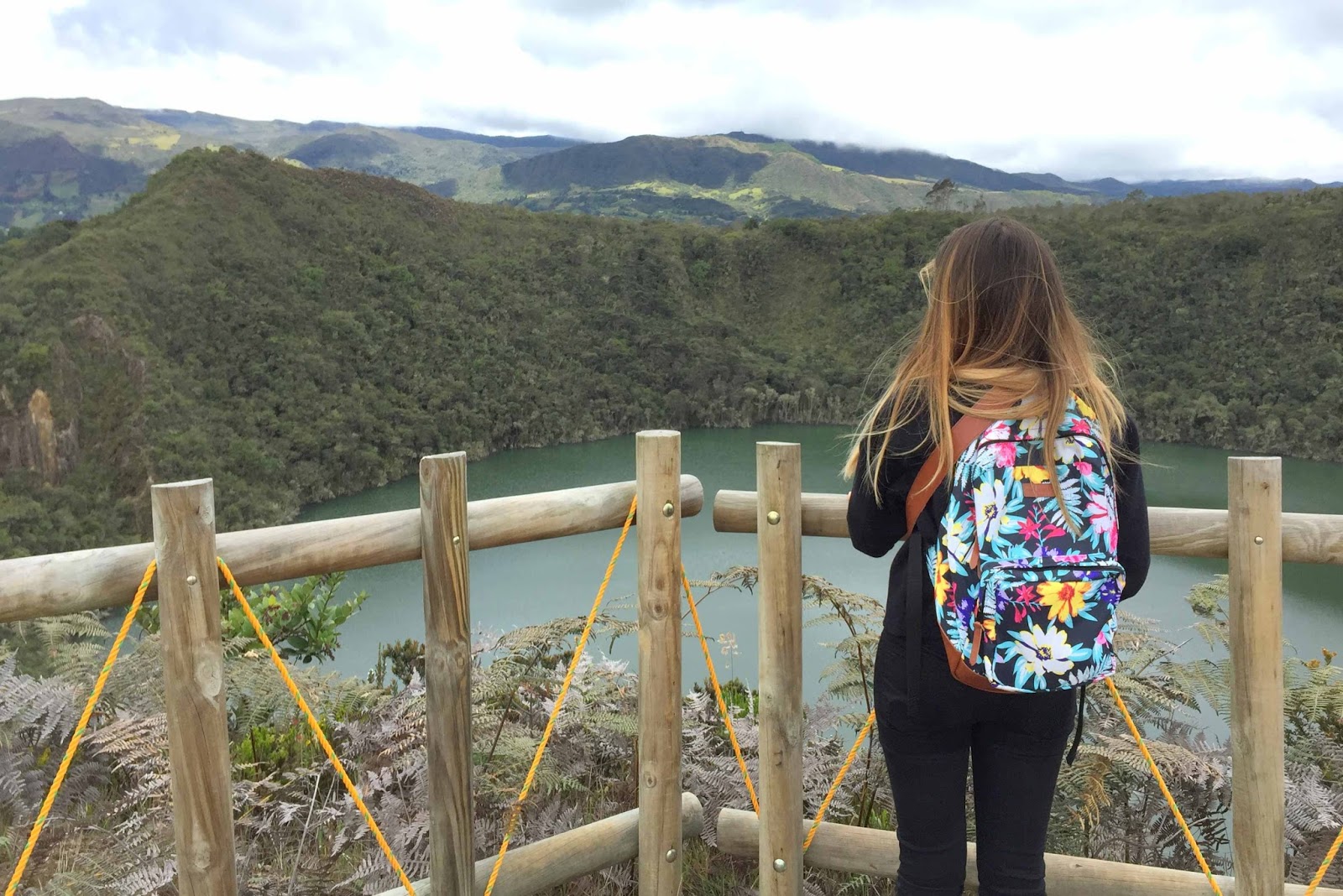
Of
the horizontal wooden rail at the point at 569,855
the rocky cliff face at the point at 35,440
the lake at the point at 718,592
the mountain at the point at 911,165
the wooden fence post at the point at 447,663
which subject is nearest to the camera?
the wooden fence post at the point at 447,663

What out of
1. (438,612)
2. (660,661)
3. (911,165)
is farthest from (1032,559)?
(911,165)

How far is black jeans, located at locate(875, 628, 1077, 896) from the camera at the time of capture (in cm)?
124

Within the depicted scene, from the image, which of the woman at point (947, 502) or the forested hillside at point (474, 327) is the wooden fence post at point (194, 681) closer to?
the woman at point (947, 502)

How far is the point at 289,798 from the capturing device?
7.25ft

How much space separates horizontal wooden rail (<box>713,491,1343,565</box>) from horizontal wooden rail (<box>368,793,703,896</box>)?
635mm

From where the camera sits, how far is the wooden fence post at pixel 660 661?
5.41 ft

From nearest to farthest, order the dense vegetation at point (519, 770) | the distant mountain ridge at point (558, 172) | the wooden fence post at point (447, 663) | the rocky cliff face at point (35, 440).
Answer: the wooden fence post at point (447, 663) < the dense vegetation at point (519, 770) < the rocky cliff face at point (35, 440) < the distant mountain ridge at point (558, 172)

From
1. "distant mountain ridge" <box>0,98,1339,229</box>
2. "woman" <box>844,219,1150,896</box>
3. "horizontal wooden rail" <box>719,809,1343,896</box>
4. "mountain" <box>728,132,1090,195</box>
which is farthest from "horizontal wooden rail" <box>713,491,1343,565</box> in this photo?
"mountain" <box>728,132,1090,195</box>

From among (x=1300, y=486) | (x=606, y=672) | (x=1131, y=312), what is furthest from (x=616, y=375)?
(x=606, y=672)

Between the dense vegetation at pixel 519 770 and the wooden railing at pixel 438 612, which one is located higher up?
the wooden railing at pixel 438 612

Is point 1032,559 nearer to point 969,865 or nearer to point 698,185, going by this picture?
point 969,865

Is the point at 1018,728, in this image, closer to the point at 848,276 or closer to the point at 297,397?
the point at 297,397

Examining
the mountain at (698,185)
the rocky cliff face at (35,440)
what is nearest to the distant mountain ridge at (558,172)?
the mountain at (698,185)

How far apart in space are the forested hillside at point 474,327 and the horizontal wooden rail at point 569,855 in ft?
55.9
